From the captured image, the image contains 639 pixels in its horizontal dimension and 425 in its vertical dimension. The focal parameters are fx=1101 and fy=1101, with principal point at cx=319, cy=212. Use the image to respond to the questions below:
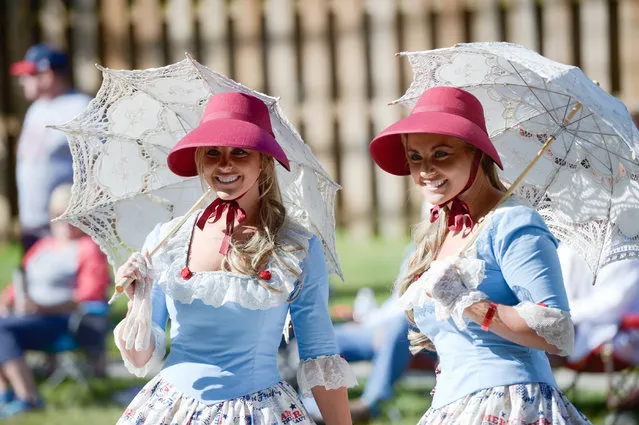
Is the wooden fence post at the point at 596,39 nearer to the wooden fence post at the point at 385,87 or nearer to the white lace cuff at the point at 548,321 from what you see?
the wooden fence post at the point at 385,87

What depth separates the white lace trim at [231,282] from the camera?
302 cm

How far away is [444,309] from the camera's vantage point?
2.71 m

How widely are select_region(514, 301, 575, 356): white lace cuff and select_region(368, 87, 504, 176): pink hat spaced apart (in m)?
0.41

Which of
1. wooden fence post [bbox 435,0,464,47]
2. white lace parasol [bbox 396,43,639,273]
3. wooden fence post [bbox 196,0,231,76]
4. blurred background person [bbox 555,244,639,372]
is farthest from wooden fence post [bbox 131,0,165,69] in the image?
white lace parasol [bbox 396,43,639,273]

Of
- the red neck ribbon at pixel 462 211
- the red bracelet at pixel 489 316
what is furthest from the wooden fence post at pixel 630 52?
the red bracelet at pixel 489 316

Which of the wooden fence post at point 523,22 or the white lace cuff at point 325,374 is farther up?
the wooden fence post at point 523,22

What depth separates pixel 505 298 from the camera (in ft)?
9.32

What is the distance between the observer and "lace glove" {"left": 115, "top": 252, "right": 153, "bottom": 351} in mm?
2965

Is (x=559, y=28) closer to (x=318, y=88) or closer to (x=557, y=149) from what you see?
(x=318, y=88)

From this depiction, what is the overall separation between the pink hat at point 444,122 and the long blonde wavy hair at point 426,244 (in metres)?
0.06

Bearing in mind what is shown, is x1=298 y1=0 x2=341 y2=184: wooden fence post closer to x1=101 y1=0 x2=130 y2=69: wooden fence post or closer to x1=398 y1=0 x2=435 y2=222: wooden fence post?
x1=398 y1=0 x2=435 y2=222: wooden fence post

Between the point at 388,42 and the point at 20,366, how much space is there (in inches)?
233

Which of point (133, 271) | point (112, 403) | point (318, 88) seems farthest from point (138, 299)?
point (318, 88)

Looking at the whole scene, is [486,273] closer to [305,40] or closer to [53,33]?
[305,40]
